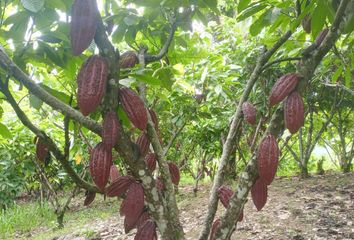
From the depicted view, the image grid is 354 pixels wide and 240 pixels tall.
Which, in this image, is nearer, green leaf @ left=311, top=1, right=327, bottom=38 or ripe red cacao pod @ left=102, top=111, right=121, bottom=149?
ripe red cacao pod @ left=102, top=111, right=121, bottom=149

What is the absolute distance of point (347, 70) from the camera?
A: 1.77m

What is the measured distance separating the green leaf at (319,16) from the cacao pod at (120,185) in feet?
2.34

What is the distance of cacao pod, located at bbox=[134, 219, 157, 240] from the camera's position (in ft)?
3.66

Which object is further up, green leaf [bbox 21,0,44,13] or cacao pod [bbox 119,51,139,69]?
green leaf [bbox 21,0,44,13]

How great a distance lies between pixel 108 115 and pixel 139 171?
0.19m

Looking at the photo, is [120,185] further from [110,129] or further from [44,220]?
[44,220]

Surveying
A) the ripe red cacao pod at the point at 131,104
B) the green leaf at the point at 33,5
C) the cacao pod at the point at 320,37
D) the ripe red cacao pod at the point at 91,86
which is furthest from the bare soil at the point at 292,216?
the green leaf at the point at 33,5

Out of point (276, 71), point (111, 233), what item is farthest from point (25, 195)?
point (276, 71)

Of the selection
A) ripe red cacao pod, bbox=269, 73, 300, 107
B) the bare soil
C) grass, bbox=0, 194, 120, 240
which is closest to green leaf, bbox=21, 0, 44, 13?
ripe red cacao pod, bbox=269, 73, 300, 107

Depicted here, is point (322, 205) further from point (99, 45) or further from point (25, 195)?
point (25, 195)

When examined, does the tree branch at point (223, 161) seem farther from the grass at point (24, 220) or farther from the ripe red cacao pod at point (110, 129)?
the grass at point (24, 220)

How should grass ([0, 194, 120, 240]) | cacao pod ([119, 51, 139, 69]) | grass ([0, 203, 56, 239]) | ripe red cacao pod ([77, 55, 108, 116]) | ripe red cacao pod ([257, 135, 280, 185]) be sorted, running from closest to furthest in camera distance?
1. ripe red cacao pod ([77, 55, 108, 116])
2. ripe red cacao pod ([257, 135, 280, 185])
3. cacao pod ([119, 51, 139, 69])
4. grass ([0, 194, 120, 240])
5. grass ([0, 203, 56, 239])

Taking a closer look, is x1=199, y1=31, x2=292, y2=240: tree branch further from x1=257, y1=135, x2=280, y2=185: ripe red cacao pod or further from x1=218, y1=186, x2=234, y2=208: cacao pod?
x1=257, y1=135, x2=280, y2=185: ripe red cacao pod

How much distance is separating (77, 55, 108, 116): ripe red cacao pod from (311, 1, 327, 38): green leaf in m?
0.66
